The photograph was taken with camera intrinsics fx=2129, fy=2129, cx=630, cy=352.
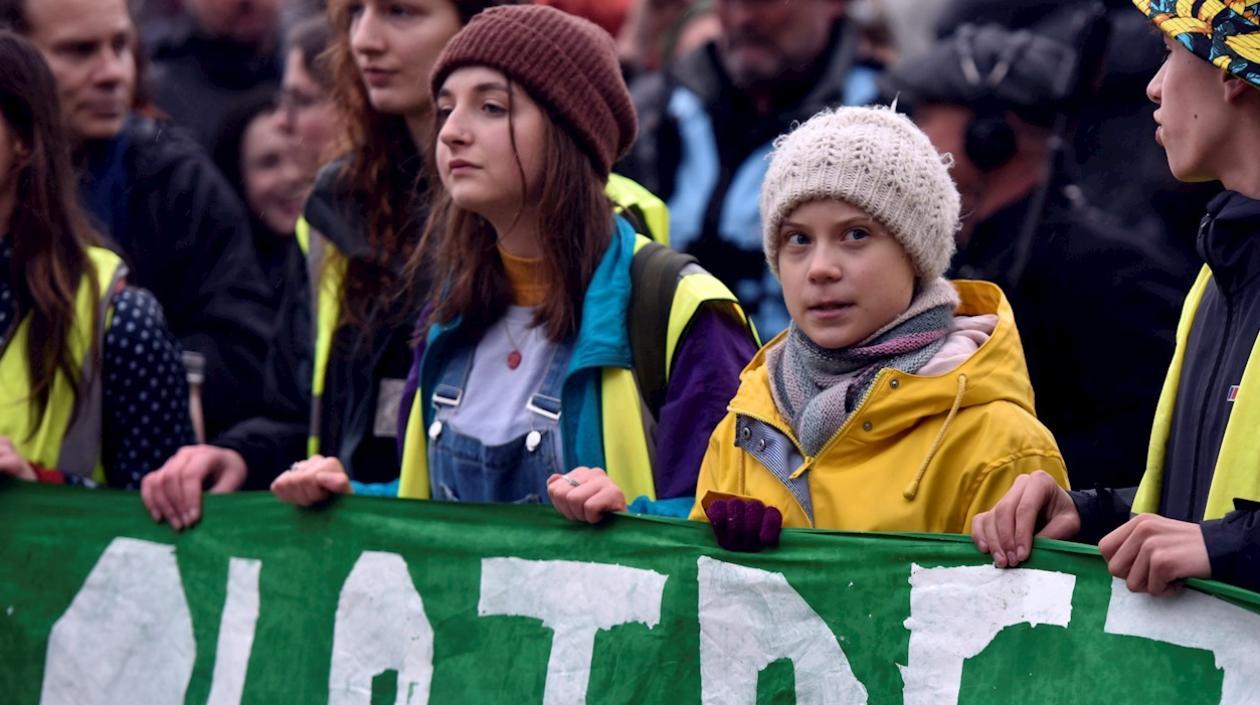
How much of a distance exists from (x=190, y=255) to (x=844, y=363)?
3093mm

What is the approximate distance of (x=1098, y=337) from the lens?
5.14 metres

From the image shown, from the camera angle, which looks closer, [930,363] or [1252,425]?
[1252,425]

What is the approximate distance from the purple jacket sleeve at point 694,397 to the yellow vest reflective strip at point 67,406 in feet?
5.03

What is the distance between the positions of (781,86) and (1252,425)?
3.46 meters

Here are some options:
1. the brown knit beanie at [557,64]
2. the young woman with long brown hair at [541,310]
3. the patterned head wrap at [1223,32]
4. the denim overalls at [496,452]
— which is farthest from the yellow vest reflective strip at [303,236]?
the patterned head wrap at [1223,32]

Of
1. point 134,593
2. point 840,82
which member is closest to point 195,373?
point 134,593

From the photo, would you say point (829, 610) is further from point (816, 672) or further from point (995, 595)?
point (995, 595)

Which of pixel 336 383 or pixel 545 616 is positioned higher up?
pixel 336 383

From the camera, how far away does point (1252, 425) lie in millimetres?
3297

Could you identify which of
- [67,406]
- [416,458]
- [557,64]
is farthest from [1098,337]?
[67,406]

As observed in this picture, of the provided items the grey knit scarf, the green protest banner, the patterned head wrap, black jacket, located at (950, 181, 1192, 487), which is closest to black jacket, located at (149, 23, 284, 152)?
the green protest banner

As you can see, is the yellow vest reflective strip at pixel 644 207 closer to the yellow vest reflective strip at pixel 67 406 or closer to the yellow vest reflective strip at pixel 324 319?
the yellow vest reflective strip at pixel 324 319

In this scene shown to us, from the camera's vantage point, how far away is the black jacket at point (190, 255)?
627 cm

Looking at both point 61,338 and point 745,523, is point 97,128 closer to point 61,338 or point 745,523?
point 61,338
